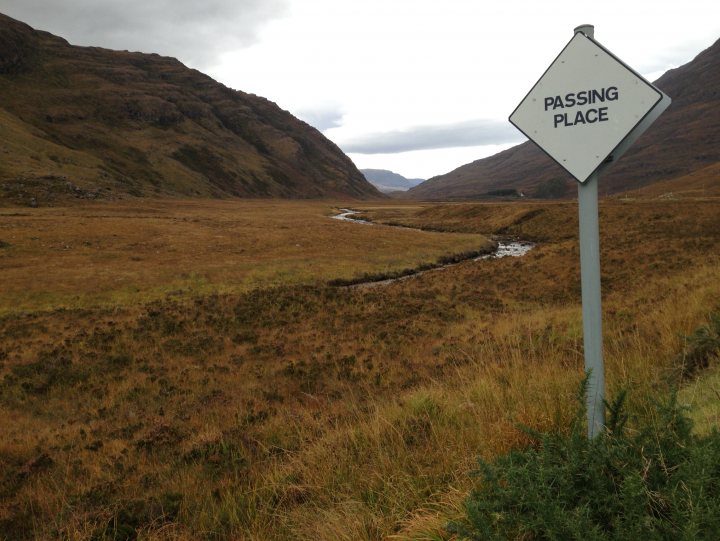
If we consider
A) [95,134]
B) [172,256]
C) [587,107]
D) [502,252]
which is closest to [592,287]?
[587,107]

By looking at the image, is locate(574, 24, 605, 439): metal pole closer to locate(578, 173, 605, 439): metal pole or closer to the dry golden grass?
locate(578, 173, 605, 439): metal pole

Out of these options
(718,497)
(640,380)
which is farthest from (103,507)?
(640,380)

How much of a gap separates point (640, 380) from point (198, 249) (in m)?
39.9

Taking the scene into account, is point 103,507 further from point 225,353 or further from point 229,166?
point 229,166

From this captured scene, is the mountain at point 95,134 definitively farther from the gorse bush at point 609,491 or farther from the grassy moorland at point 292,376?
the gorse bush at point 609,491

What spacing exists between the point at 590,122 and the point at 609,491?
273 centimetres

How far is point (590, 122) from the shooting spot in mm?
3627

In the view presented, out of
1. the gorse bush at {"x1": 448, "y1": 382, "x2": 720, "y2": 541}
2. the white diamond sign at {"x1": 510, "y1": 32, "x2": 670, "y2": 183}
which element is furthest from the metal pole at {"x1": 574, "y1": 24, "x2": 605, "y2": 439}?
the gorse bush at {"x1": 448, "y1": 382, "x2": 720, "y2": 541}

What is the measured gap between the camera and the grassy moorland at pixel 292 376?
4.79 metres

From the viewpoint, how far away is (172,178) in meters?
142

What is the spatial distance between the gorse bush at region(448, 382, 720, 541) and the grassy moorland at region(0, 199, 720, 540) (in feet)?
1.98

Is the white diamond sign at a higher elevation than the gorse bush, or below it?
higher

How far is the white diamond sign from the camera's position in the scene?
134 inches

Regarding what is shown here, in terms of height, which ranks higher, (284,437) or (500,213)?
(500,213)
